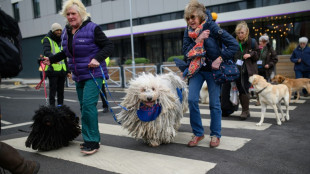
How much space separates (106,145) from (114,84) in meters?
10.3

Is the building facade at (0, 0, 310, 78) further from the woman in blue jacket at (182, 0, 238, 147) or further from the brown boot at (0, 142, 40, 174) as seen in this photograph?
the brown boot at (0, 142, 40, 174)

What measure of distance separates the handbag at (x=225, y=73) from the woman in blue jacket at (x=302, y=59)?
18.6ft

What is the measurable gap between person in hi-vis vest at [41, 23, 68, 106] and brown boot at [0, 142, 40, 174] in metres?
3.70

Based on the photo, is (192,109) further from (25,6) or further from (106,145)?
(25,6)

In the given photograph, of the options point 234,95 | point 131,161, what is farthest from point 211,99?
point 234,95

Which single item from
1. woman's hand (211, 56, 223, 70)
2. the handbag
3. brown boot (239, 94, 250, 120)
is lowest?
brown boot (239, 94, 250, 120)

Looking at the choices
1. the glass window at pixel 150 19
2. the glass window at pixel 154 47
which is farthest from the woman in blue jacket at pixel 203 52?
the glass window at pixel 154 47

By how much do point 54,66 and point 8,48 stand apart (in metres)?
3.93

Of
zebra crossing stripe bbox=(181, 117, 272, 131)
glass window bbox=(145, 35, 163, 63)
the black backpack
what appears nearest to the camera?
the black backpack

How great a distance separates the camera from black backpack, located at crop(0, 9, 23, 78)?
2.40 metres

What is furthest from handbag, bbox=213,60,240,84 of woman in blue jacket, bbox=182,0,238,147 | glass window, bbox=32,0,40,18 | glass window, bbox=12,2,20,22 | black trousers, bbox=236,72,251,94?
glass window, bbox=12,2,20,22

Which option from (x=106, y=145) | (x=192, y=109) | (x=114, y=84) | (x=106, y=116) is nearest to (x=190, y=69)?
(x=192, y=109)

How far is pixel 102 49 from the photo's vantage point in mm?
3850

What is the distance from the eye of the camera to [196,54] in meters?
3.86
